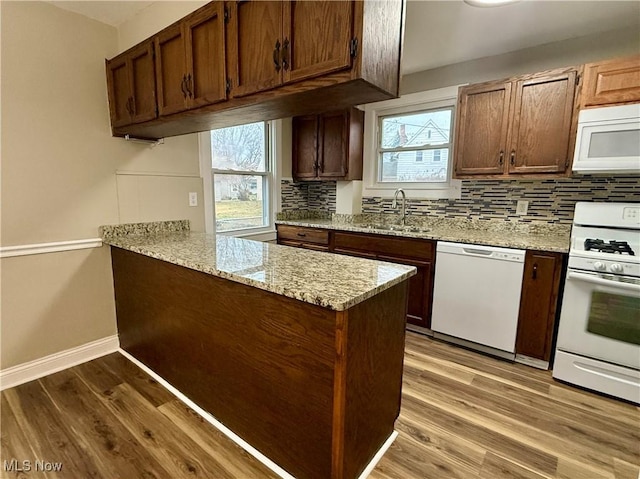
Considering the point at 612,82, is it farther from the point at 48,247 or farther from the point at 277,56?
the point at 48,247

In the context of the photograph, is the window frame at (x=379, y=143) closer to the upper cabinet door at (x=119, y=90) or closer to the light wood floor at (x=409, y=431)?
the light wood floor at (x=409, y=431)

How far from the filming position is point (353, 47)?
1104 mm

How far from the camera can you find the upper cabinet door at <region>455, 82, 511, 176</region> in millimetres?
2494

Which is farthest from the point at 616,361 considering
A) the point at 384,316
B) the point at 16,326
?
the point at 16,326

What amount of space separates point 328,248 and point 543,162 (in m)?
1.93

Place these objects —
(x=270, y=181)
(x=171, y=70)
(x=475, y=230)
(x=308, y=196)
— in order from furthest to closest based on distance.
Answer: (x=308, y=196)
(x=270, y=181)
(x=475, y=230)
(x=171, y=70)

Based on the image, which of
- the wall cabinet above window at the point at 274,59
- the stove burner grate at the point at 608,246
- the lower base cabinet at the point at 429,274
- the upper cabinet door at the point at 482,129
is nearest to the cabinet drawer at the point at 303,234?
the lower base cabinet at the point at 429,274

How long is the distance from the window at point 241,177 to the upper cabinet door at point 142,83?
87 cm

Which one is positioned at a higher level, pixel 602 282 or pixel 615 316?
pixel 602 282

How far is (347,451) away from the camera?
1.23 metres

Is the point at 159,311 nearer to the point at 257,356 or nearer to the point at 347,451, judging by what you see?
the point at 257,356

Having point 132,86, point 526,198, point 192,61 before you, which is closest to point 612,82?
point 526,198

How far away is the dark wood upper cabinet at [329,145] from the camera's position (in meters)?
3.41

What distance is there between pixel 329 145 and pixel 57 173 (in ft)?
7.91
